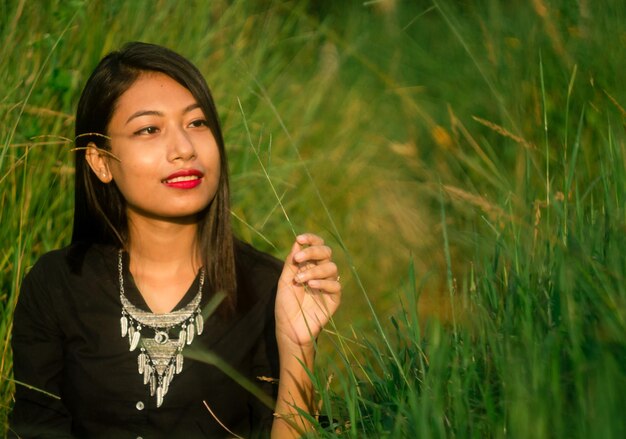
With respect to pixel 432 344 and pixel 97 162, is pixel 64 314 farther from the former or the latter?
pixel 432 344

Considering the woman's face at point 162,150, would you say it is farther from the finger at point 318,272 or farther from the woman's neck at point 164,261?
the finger at point 318,272

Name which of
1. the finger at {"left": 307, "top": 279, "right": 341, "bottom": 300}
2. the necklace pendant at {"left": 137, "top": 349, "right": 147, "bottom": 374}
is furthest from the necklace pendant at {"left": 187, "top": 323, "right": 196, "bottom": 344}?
the finger at {"left": 307, "top": 279, "right": 341, "bottom": 300}

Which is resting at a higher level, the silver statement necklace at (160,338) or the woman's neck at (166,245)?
the woman's neck at (166,245)

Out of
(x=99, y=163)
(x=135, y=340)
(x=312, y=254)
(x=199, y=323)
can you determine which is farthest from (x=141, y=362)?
(x=312, y=254)

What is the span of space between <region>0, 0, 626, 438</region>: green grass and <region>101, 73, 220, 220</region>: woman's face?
16cm

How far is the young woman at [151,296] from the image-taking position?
9.38 feet

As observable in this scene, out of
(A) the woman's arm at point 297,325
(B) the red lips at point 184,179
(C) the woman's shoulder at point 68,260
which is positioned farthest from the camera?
(C) the woman's shoulder at point 68,260

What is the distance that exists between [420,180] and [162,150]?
1883 millimetres

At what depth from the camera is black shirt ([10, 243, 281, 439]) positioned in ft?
9.40

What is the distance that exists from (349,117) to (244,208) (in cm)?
87

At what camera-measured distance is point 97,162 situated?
308 centimetres

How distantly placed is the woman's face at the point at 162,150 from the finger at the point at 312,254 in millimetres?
492

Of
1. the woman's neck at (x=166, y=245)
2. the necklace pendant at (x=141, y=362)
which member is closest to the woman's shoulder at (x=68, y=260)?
the woman's neck at (x=166, y=245)

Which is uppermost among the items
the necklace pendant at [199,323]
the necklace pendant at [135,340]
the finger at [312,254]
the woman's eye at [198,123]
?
the woman's eye at [198,123]
